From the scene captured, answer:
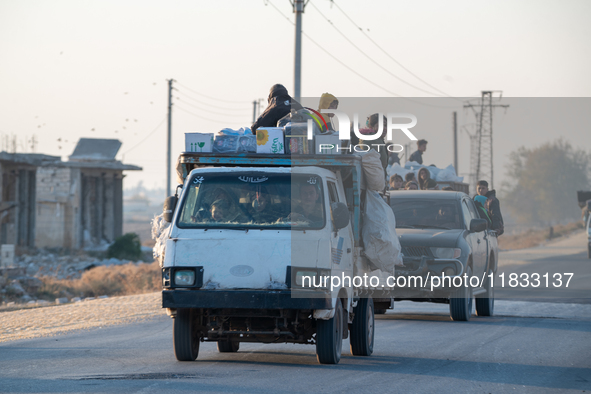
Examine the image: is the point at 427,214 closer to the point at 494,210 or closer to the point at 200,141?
the point at 494,210

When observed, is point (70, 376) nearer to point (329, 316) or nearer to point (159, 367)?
point (159, 367)

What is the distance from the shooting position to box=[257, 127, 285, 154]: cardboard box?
28.6ft

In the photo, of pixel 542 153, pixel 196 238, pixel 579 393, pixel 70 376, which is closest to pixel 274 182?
pixel 196 238

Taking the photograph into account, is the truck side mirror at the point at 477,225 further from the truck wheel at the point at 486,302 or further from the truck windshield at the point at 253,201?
the truck windshield at the point at 253,201

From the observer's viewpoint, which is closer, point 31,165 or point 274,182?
point 274,182

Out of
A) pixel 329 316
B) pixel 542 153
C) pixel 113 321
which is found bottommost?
pixel 113 321

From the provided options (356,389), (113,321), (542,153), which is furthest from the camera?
(542,153)

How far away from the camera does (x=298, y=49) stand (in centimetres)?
2209

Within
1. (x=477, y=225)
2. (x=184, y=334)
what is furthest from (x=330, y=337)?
(x=477, y=225)

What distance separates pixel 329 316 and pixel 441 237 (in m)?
5.20

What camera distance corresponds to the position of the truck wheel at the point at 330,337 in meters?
8.03

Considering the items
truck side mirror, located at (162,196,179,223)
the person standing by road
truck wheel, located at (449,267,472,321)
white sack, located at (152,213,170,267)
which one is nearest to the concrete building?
the person standing by road

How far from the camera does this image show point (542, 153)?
113312 mm

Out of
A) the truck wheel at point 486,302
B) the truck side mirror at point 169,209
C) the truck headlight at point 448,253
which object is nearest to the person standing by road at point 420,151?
the truck wheel at point 486,302
